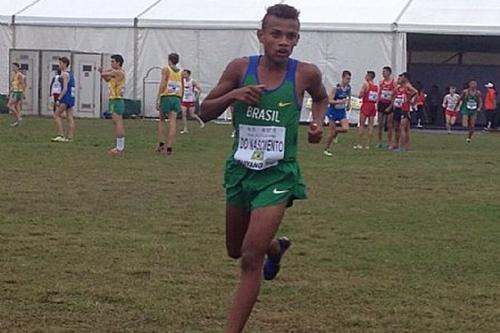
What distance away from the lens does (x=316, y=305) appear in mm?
8219

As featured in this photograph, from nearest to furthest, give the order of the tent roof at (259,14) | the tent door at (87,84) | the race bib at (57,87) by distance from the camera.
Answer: the race bib at (57,87), the tent roof at (259,14), the tent door at (87,84)

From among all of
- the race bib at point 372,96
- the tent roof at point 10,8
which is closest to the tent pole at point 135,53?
the tent roof at point 10,8

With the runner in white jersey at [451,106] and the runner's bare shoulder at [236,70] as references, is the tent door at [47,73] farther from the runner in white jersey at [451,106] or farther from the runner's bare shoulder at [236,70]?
the runner's bare shoulder at [236,70]

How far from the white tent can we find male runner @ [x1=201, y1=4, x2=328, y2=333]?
34.1 meters

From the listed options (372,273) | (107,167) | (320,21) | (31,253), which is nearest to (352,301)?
(372,273)

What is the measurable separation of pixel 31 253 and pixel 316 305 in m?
2.94

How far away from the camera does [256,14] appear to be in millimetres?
43688

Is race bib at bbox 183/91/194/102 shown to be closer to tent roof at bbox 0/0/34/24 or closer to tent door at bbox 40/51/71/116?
tent door at bbox 40/51/71/116

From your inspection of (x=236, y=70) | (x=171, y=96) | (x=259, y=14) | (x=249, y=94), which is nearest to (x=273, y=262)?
(x=236, y=70)

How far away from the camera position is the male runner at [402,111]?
27094mm

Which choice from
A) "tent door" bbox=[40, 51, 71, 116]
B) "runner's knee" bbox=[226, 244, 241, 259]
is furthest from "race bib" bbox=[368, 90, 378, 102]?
"runner's knee" bbox=[226, 244, 241, 259]

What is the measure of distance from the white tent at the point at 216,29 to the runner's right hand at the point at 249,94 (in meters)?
34.4

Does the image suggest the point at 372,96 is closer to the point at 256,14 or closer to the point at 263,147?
the point at 256,14

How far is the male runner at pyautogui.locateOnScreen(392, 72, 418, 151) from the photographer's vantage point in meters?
27.1
